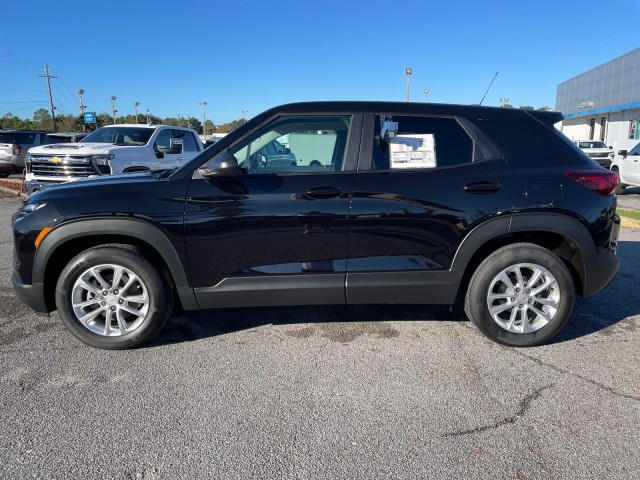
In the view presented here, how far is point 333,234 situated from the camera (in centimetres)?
340

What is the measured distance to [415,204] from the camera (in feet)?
11.2

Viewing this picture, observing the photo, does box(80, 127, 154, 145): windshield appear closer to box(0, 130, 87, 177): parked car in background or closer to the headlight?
the headlight

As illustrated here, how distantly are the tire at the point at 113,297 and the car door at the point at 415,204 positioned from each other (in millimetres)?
1462

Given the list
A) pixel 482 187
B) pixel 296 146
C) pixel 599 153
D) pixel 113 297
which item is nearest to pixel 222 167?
pixel 296 146

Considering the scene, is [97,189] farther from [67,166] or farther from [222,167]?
[67,166]

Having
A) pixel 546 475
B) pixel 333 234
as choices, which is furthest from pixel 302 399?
pixel 546 475

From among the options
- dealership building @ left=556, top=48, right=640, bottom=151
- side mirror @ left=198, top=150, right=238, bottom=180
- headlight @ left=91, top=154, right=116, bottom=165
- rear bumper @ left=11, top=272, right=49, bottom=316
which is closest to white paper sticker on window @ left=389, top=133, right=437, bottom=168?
side mirror @ left=198, top=150, right=238, bottom=180

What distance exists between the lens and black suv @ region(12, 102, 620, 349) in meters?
3.38

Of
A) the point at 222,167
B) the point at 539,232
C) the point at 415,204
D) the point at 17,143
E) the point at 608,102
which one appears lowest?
the point at 539,232

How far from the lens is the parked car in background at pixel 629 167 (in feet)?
43.0

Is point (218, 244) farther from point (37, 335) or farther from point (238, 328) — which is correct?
point (37, 335)

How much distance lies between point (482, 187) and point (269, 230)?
1.61m

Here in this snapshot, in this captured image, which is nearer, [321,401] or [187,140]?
[321,401]

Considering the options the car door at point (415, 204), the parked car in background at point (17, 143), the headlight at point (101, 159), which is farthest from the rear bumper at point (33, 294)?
the parked car in background at point (17, 143)
